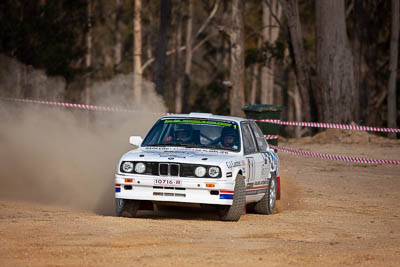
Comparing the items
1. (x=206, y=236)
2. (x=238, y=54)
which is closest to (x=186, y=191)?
(x=206, y=236)

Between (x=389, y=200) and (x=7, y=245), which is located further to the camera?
(x=389, y=200)

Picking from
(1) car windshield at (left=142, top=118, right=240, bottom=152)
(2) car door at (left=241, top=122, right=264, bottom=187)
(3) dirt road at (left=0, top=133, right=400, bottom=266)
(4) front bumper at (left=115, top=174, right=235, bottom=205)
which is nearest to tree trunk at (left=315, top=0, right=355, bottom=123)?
(3) dirt road at (left=0, top=133, right=400, bottom=266)

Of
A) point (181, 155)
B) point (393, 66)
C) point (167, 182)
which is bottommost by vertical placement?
point (167, 182)

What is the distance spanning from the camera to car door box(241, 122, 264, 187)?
11.8 meters

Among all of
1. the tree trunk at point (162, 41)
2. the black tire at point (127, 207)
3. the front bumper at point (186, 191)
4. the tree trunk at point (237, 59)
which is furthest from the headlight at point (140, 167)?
the tree trunk at point (162, 41)

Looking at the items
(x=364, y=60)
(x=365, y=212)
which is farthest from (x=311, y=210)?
(x=364, y=60)

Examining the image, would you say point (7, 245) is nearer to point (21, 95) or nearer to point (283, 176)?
point (283, 176)

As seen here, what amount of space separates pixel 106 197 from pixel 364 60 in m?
37.0

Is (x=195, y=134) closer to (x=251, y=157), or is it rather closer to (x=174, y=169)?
(x=251, y=157)

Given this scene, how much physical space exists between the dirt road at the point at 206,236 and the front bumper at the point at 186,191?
32cm

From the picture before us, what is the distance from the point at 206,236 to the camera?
31.1ft

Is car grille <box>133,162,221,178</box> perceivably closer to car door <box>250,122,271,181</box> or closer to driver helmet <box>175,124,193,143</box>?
driver helmet <box>175,124,193,143</box>

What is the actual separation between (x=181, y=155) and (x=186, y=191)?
1.83 ft

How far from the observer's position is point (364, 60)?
4834 cm
